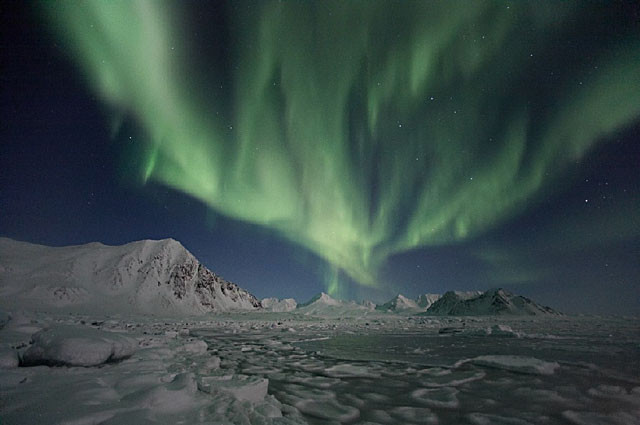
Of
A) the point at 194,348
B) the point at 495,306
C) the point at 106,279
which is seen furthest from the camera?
the point at 495,306

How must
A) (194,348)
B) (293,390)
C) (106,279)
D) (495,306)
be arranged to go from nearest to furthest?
1. (293,390)
2. (194,348)
3. (106,279)
4. (495,306)

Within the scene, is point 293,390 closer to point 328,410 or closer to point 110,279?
point 328,410

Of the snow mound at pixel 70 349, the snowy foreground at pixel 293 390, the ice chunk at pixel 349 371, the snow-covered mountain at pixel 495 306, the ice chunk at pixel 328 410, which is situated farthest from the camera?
the snow-covered mountain at pixel 495 306

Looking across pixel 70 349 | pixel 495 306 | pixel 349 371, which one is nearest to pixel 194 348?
pixel 70 349

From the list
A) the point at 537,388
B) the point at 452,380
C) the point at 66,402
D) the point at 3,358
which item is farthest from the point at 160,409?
the point at 537,388

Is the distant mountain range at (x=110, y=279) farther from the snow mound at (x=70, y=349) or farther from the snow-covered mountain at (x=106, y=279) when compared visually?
the snow mound at (x=70, y=349)

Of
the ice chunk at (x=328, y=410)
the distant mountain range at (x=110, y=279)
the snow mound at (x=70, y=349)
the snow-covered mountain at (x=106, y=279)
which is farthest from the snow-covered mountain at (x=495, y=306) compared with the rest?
the snow mound at (x=70, y=349)
